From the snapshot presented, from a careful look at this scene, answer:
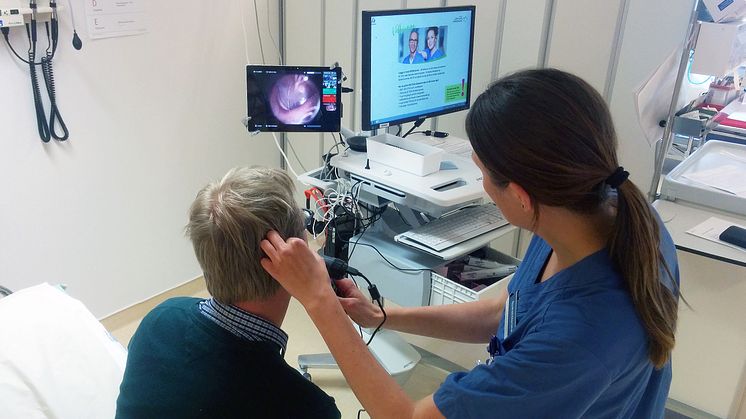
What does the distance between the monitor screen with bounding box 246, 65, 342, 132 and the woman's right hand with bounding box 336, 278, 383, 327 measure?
0.80 metres

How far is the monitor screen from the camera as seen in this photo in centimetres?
192

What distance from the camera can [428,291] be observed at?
193 centimetres

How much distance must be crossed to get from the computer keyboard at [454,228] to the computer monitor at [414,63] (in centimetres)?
37

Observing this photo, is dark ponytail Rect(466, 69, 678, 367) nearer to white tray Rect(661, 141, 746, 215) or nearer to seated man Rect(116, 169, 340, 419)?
seated man Rect(116, 169, 340, 419)

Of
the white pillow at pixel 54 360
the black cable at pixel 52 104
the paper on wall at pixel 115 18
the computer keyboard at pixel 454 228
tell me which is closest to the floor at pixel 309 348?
the computer keyboard at pixel 454 228

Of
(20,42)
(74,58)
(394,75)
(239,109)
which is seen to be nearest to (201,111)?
(239,109)

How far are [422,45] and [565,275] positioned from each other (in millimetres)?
1241

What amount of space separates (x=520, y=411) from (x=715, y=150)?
1.87 m

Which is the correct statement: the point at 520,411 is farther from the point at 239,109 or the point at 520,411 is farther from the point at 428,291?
the point at 239,109

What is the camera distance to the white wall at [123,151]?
7.56 feet

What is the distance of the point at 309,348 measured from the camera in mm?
2629

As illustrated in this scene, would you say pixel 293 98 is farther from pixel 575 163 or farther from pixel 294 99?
pixel 575 163

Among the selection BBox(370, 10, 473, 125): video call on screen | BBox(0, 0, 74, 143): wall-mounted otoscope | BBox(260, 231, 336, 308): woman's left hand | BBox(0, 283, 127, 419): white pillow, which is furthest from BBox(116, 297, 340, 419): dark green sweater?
BBox(0, 0, 74, 143): wall-mounted otoscope

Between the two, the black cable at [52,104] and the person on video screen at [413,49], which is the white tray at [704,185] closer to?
the person on video screen at [413,49]
